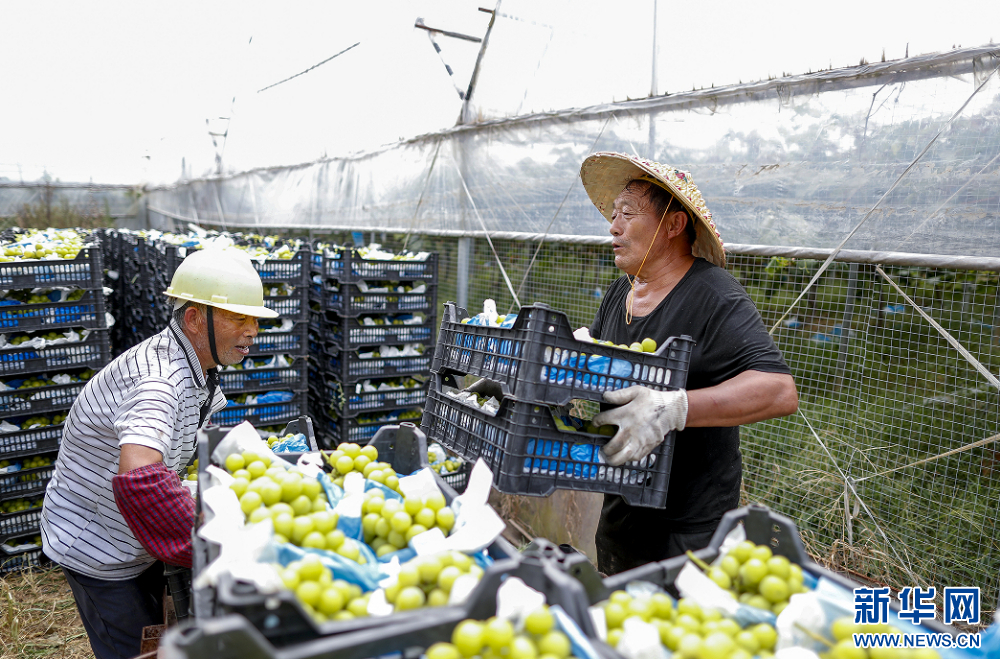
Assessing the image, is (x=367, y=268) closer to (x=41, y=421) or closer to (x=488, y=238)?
(x=488, y=238)

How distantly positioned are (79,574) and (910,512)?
414 cm

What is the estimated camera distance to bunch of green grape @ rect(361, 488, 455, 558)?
4.74 ft

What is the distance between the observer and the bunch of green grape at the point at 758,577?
1283 millimetres

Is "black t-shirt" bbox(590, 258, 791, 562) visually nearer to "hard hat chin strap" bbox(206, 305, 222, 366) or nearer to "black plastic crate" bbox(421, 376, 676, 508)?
"black plastic crate" bbox(421, 376, 676, 508)

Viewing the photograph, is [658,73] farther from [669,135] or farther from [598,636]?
[598,636]

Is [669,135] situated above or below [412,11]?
below

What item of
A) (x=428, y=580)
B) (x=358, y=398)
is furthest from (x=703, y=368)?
(x=358, y=398)

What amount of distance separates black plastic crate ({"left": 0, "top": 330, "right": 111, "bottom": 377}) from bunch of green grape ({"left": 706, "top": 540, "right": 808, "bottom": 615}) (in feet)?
16.5

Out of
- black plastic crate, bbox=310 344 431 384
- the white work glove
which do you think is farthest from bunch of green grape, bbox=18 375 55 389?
the white work glove

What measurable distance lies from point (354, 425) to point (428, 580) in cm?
500

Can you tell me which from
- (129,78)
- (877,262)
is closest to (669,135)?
(877,262)

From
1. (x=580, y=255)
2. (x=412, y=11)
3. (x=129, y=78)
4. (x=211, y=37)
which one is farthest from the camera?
(x=129, y=78)

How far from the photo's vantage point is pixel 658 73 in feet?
14.7

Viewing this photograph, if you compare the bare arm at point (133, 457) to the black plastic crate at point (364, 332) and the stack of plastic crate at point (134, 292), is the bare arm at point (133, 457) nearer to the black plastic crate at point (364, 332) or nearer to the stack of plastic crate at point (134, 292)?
the black plastic crate at point (364, 332)
